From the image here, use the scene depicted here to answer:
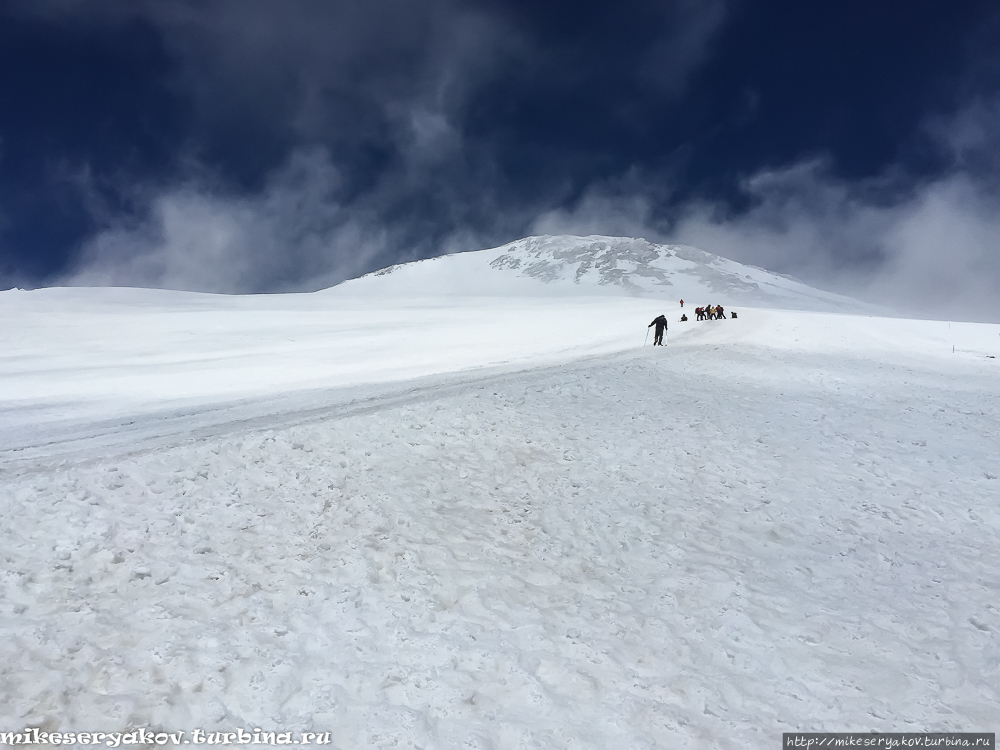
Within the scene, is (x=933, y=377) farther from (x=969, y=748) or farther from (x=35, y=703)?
(x=35, y=703)

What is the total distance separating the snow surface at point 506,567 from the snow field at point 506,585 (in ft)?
0.11

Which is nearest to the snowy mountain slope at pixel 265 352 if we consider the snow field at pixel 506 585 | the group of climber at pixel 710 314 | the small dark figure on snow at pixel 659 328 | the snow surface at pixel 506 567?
the snow surface at pixel 506 567

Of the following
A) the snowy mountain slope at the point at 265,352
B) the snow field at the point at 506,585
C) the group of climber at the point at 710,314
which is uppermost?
the group of climber at the point at 710,314

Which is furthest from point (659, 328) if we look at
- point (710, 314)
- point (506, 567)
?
point (506, 567)

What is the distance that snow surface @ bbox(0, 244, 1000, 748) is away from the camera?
536 cm

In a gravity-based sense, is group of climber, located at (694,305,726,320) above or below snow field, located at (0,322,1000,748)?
above

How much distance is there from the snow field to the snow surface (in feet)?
0.11

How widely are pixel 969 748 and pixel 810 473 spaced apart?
585cm

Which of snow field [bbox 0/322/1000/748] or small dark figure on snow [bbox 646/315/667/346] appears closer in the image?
snow field [bbox 0/322/1000/748]

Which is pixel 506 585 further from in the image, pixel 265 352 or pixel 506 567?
pixel 265 352

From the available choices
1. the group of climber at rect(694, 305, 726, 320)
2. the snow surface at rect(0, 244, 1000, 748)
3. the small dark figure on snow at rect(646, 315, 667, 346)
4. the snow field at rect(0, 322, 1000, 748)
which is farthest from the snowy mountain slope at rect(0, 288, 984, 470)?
the snow field at rect(0, 322, 1000, 748)

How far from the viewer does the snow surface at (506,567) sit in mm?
5355

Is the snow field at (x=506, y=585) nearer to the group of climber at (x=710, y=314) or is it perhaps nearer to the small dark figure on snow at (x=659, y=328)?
the small dark figure on snow at (x=659, y=328)

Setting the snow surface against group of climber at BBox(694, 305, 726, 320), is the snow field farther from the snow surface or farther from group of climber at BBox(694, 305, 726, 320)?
group of climber at BBox(694, 305, 726, 320)
